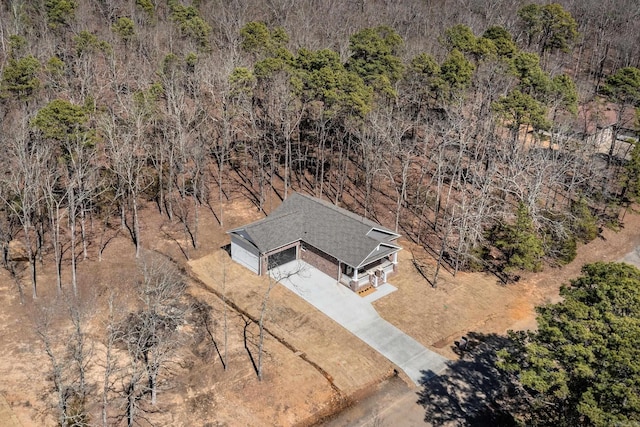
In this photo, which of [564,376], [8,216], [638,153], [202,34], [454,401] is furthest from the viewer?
[202,34]

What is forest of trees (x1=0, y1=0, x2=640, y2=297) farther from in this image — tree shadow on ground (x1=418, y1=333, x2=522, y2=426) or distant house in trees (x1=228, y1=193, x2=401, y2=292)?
tree shadow on ground (x1=418, y1=333, x2=522, y2=426)

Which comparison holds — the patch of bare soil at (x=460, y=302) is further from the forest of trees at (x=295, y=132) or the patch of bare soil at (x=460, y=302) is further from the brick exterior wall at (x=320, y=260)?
the brick exterior wall at (x=320, y=260)

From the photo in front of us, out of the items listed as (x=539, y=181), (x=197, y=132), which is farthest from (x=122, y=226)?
(x=539, y=181)

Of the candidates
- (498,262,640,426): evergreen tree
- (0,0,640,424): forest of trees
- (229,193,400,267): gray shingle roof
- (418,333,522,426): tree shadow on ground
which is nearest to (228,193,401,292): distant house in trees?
(229,193,400,267): gray shingle roof

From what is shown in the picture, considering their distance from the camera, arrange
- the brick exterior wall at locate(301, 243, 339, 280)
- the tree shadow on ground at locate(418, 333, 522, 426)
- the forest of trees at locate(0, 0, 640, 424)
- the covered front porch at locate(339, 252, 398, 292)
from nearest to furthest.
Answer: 1. the tree shadow on ground at locate(418, 333, 522, 426)
2. the covered front porch at locate(339, 252, 398, 292)
3. the brick exterior wall at locate(301, 243, 339, 280)
4. the forest of trees at locate(0, 0, 640, 424)

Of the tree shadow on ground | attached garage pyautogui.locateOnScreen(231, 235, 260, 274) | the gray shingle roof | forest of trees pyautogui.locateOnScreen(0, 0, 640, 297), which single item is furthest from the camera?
forest of trees pyautogui.locateOnScreen(0, 0, 640, 297)

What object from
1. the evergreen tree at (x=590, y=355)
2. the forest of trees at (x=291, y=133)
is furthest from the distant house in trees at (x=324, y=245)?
the evergreen tree at (x=590, y=355)

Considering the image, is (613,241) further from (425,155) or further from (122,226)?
(122,226)

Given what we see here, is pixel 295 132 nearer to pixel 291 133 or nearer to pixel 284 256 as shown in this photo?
pixel 291 133
